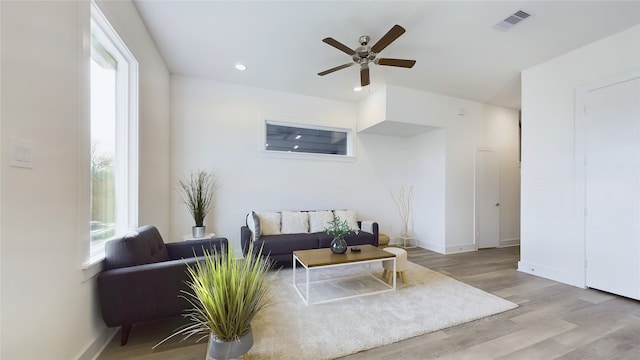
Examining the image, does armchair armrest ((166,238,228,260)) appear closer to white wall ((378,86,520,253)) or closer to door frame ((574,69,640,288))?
white wall ((378,86,520,253))

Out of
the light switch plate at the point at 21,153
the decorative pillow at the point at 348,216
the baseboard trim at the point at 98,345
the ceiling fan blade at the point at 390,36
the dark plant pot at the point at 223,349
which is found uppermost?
the ceiling fan blade at the point at 390,36

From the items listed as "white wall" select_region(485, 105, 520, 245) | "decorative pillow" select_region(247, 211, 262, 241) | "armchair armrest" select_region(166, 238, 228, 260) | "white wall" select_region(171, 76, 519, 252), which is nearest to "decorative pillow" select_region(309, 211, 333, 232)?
"white wall" select_region(171, 76, 519, 252)

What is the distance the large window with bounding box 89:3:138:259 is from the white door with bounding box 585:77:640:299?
17.4 ft

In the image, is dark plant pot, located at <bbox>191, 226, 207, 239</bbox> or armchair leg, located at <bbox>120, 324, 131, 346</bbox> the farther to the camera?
dark plant pot, located at <bbox>191, 226, 207, 239</bbox>

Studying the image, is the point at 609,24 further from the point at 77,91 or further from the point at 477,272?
the point at 77,91

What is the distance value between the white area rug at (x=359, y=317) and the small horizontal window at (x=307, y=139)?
254 centimetres

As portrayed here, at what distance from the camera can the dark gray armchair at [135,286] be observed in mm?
1756

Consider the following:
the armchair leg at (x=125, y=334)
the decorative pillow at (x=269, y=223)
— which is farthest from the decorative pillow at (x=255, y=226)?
the armchair leg at (x=125, y=334)

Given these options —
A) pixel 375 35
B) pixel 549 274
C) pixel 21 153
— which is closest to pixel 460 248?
pixel 549 274

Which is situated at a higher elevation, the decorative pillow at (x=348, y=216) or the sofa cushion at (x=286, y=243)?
the decorative pillow at (x=348, y=216)

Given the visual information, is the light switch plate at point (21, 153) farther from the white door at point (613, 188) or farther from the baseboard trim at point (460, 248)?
the baseboard trim at point (460, 248)

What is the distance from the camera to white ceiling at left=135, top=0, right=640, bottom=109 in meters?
2.45

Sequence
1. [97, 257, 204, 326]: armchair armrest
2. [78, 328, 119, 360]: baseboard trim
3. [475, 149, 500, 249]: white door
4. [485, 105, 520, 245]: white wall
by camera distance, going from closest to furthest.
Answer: [78, 328, 119, 360]: baseboard trim
[97, 257, 204, 326]: armchair armrest
[475, 149, 500, 249]: white door
[485, 105, 520, 245]: white wall

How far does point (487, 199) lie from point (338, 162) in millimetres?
3215
